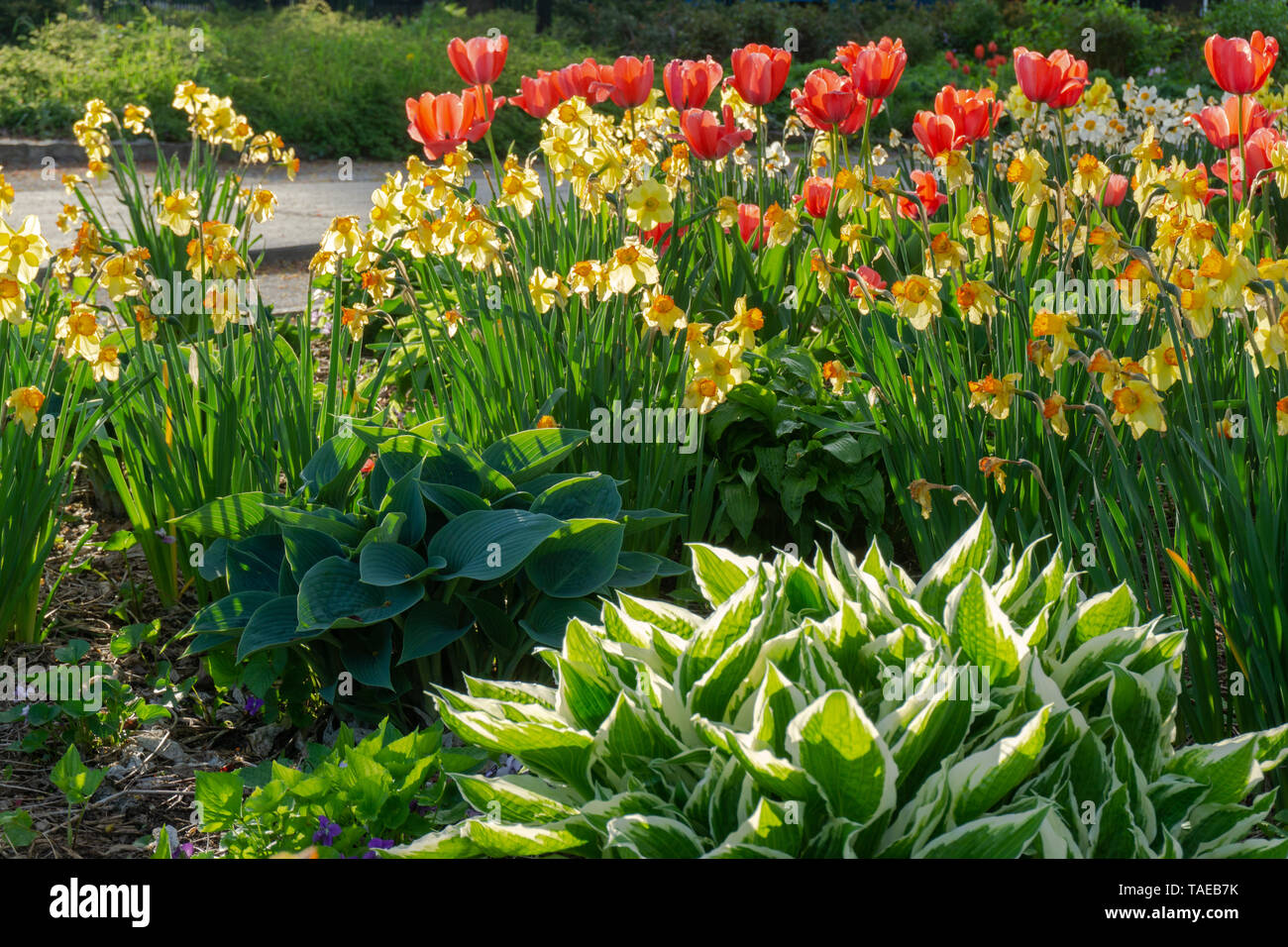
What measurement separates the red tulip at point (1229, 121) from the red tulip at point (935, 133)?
67 cm

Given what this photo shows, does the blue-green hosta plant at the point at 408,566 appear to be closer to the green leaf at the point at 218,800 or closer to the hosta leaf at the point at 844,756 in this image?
the green leaf at the point at 218,800

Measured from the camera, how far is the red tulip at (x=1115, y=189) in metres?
3.47

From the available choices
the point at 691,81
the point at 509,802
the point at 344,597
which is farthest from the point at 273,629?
the point at 691,81

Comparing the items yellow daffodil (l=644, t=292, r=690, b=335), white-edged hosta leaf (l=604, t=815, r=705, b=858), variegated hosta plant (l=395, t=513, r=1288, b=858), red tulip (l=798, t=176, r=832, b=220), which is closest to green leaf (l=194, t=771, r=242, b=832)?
variegated hosta plant (l=395, t=513, r=1288, b=858)

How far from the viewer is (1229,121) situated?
311 cm

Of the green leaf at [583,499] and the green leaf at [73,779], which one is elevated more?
the green leaf at [583,499]

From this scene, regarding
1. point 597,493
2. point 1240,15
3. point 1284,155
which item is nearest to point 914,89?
point 1240,15

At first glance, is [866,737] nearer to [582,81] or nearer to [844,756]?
[844,756]

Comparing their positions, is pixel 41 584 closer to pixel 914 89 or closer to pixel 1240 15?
pixel 914 89

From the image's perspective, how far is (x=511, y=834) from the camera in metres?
1.54

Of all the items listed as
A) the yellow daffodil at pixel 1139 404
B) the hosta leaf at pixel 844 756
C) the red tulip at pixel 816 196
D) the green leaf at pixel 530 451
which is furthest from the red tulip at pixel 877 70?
the hosta leaf at pixel 844 756

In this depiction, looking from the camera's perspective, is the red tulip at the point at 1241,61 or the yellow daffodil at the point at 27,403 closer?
the yellow daffodil at the point at 27,403

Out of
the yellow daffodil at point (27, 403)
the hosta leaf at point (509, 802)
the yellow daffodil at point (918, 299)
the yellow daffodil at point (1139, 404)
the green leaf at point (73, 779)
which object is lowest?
the green leaf at point (73, 779)
